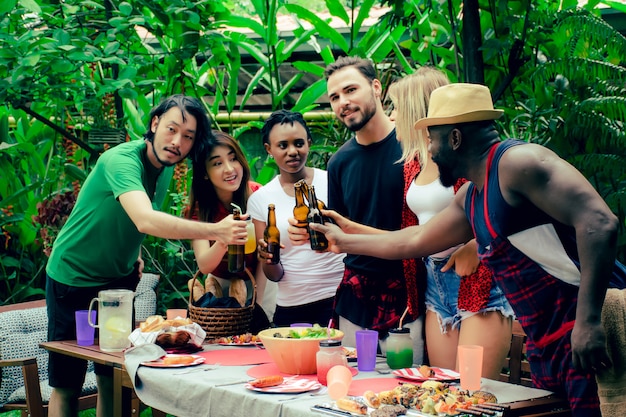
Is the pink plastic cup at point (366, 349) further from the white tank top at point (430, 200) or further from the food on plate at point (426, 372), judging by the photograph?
the white tank top at point (430, 200)

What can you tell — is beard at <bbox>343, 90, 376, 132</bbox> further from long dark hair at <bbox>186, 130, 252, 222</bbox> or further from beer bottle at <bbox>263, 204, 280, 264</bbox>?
long dark hair at <bbox>186, 130, 252, 222</bbox>

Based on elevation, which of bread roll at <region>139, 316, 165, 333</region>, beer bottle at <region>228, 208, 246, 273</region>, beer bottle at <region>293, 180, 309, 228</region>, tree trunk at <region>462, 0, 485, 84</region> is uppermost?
tree trunk at <region>462, 0, 485, 84</region>

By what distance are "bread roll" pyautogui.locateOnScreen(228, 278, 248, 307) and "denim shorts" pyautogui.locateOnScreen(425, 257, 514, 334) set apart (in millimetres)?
995

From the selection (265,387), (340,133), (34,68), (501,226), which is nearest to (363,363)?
(265,387)

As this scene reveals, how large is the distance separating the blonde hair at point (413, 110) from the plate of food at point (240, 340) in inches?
39.9

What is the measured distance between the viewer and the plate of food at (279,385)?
2371mm

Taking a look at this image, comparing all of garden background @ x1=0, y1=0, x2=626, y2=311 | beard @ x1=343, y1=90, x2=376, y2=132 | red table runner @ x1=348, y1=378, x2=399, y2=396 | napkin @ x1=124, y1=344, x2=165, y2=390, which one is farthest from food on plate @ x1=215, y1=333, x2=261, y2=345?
garden background @ x1=0, y1=0, x2=626, y2=311

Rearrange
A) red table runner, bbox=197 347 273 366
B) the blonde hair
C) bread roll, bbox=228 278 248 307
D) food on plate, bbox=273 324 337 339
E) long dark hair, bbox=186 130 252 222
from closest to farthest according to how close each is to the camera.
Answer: food on plate, bbox=273 324 337 339, red table runner, bbox=197 347 273 366, the blonde hair, bread roll, bbox=228 278 248 307, long dark hair, bbox=186 130 252 222

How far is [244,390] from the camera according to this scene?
2410mm

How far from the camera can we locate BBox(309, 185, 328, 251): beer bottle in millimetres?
3189

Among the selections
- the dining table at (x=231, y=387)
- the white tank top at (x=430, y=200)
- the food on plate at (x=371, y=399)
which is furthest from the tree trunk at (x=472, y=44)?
the food on plate at (x=371, y=399)

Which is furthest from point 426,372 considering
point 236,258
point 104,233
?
point 104,233

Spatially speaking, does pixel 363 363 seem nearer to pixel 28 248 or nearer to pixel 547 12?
pixel 547 12

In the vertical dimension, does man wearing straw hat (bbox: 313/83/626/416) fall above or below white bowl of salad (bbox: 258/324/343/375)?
above
